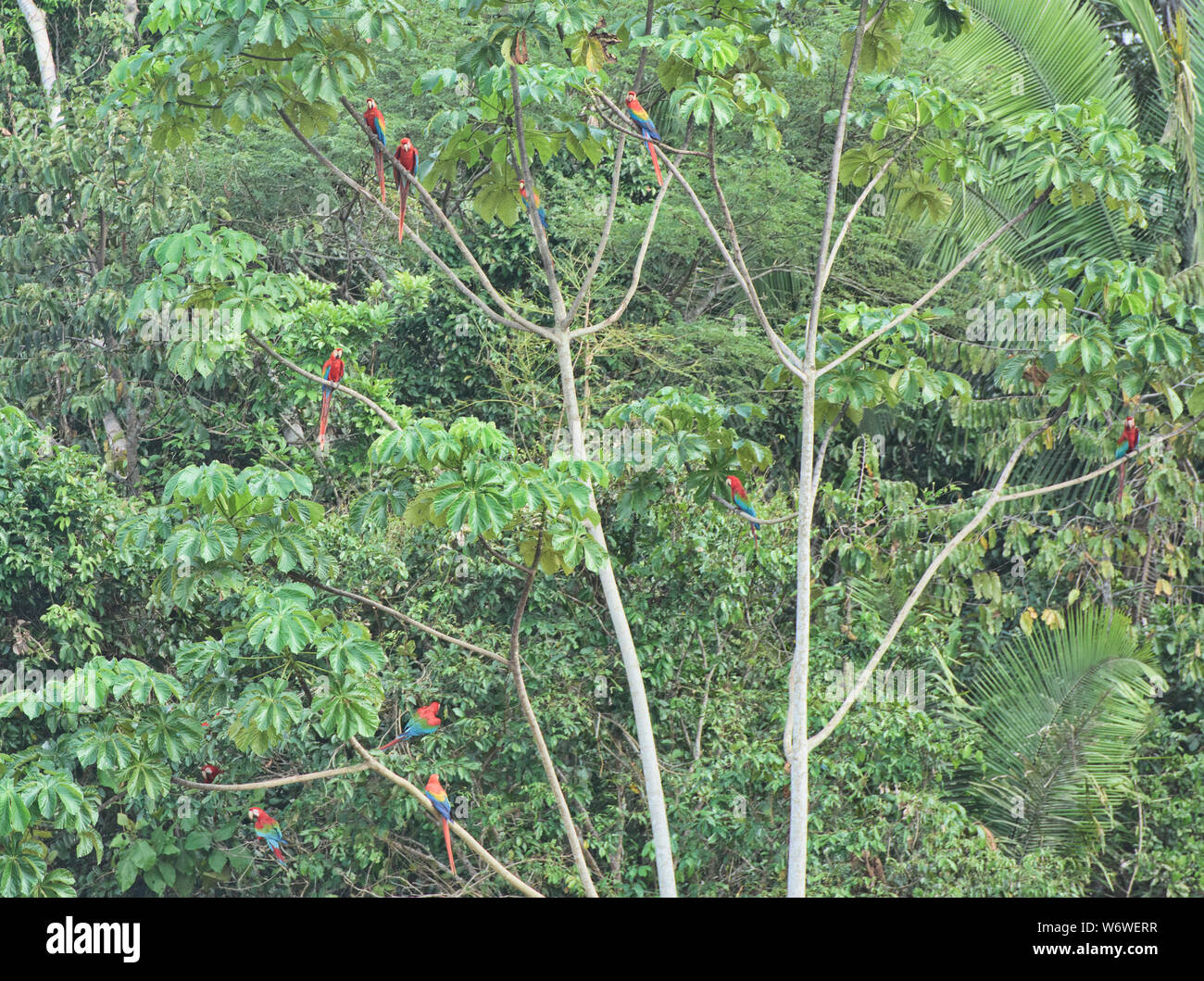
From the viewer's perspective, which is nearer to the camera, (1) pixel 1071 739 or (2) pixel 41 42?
(1) pixel 1071 739

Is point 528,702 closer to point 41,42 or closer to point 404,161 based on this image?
point 404,161

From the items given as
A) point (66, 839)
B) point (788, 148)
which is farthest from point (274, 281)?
point (788, 148)

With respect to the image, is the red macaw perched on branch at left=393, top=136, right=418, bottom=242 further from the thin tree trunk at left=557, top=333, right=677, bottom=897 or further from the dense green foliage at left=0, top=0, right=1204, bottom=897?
the thin tree trunk at left=557, top=333, right=677, bottom=897

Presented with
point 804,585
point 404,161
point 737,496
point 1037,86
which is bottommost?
point 804,585

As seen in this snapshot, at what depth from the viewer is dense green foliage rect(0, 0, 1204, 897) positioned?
3.51 meters

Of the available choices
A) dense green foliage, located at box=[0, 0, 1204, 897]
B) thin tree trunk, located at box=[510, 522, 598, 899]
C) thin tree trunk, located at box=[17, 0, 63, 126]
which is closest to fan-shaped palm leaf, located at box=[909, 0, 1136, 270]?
dense green foliage, located at box=[0, 0, 1204, 897]

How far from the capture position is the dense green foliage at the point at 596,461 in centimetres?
351

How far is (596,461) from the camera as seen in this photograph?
12.6 feet

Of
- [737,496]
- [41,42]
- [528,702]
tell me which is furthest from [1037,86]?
[41,42]

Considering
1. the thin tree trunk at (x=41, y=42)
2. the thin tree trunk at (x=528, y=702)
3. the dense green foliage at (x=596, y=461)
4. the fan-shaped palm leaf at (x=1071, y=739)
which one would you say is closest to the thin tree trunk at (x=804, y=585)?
the dense green foliage at (x=596, y=461)

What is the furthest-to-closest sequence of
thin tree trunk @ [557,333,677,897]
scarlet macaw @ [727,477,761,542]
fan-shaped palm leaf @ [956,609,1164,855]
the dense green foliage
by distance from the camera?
fan-shaped palm leaf @ [956,609,1164,855], scarlet macaw @ [727,477,761,542], thin tree trunk @ [557,333,677,897], the dense green foliage

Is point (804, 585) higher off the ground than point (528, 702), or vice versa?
point (804, 585)

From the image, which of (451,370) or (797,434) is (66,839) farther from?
(797,434)

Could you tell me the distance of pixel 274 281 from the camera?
364 centimetres
